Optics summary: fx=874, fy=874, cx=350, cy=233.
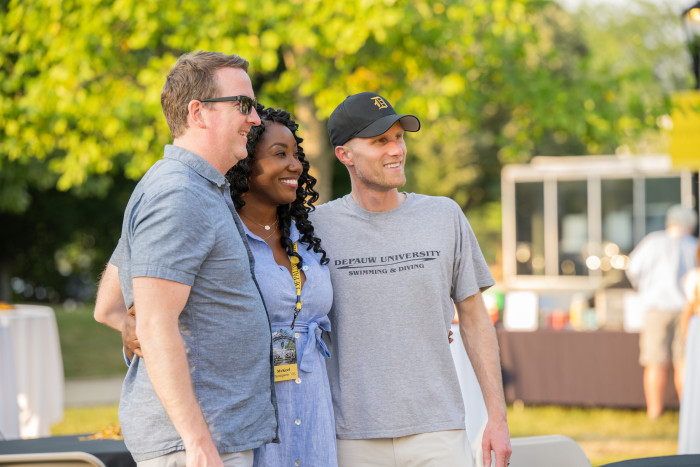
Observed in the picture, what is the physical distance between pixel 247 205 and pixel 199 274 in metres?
0.67

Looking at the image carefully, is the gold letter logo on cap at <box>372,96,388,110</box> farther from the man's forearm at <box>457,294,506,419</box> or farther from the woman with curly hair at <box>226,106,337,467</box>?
the man's forearm at <box>457,294,506,419</box>

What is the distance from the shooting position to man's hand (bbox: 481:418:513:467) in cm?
280

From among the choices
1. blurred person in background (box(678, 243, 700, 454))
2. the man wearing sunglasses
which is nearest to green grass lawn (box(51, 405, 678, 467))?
blurred person in background (box(678, 243, 700, 454))

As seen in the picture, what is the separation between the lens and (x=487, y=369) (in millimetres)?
2896

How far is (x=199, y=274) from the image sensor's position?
2109 mm

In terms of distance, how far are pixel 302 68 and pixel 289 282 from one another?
696 cm

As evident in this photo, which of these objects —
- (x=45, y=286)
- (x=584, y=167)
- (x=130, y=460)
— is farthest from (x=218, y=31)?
(x=45, y=286)

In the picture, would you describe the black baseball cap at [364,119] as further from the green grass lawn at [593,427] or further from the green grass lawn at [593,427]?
the green grass lawn at [593,427]

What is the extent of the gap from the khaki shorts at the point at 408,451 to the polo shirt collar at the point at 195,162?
3.40 ft

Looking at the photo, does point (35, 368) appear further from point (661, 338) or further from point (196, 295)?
point (196, 295)

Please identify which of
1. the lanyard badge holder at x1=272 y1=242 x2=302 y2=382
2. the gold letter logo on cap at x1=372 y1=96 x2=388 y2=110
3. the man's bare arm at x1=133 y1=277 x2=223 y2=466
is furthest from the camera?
the gold letter logo on cap at x1=372 y1=96 x2=388 y2=110

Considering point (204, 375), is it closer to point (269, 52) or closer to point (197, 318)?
point (197, 318)

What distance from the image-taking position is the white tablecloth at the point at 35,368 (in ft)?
26.0

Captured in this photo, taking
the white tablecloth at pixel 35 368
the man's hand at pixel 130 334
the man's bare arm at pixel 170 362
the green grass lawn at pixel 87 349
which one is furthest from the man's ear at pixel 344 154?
the green grass lawn at pixel 87 349
